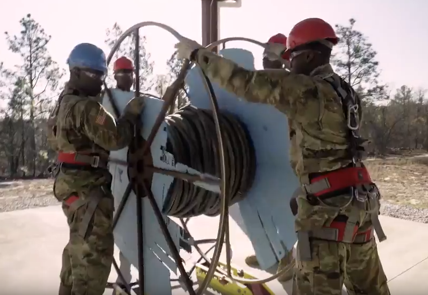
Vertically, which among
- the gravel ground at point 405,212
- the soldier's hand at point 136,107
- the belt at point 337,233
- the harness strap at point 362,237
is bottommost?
the gravel ground at point 405,212

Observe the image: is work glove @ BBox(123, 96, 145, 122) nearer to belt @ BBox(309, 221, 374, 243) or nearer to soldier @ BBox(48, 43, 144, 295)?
soldier @ BBox(48, 43, 144, 295)

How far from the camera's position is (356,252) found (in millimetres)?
2408

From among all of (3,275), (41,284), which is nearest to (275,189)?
(41,284)

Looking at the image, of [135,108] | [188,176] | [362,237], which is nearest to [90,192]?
[135,108]

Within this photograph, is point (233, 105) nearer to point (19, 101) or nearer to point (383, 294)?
point (383, 294)

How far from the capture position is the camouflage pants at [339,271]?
2314 millimetres

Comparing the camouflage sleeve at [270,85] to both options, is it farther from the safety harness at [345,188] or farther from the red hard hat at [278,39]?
the red hard hat at [278,39]

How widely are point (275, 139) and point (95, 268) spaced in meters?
1.48

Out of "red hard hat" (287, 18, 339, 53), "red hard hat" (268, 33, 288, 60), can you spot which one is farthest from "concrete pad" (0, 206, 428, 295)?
"red hard hat" (287, 18, 339, 53)

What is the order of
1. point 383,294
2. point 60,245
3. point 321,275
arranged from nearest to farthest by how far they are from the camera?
point 321,275 < point 383,294 < point 60,245

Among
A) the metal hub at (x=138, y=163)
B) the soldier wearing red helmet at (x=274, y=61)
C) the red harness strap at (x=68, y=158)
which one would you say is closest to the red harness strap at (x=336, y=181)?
the metal hub at (x=138, y=163)

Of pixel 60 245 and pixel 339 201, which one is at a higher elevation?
pixel 339 201

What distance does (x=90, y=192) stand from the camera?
3152 millimetres

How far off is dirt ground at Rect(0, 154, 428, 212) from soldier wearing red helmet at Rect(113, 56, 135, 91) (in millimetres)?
5326
